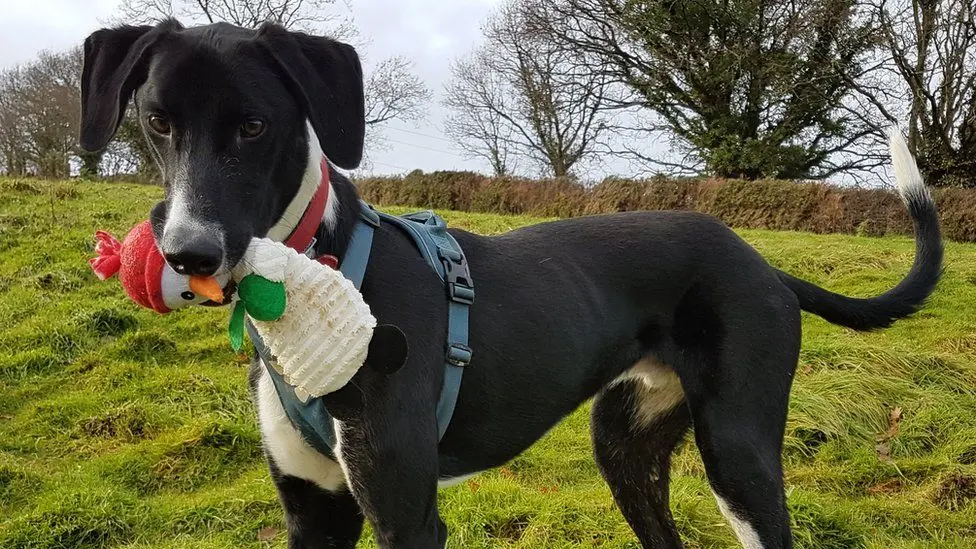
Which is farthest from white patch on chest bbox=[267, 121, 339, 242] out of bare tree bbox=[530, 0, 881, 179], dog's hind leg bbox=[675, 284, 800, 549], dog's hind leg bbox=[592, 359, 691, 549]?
bare tree bbox=[530, 0, 881, 179]

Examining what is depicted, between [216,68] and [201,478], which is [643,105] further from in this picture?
[216,68]

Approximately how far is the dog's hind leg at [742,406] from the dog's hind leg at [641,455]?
366 millimetres

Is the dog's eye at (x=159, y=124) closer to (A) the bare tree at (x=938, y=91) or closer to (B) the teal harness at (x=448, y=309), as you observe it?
(B) the teal harness at (x=448, y=309)

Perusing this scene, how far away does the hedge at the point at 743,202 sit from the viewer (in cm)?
1352

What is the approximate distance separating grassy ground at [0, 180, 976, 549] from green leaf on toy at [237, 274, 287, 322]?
7.59ft

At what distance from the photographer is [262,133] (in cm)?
194

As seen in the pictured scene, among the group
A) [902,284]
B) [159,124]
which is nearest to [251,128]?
[159,124]

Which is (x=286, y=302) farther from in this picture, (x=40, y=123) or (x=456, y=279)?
(x=40, y=123)

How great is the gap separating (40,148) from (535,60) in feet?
53.7

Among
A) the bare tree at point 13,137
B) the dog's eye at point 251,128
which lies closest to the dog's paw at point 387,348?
the dog's eye at point 251,128

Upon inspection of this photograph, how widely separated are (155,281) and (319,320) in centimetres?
36

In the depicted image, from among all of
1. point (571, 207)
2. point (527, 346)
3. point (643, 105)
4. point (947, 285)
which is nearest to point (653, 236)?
point (527, 346)

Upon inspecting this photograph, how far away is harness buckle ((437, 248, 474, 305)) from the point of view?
2.37 m

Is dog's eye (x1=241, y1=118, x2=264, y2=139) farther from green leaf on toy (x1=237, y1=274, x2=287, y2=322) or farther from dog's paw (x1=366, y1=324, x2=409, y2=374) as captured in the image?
dog's paw (x1=366, y1=324, x2=409, y2=374)
